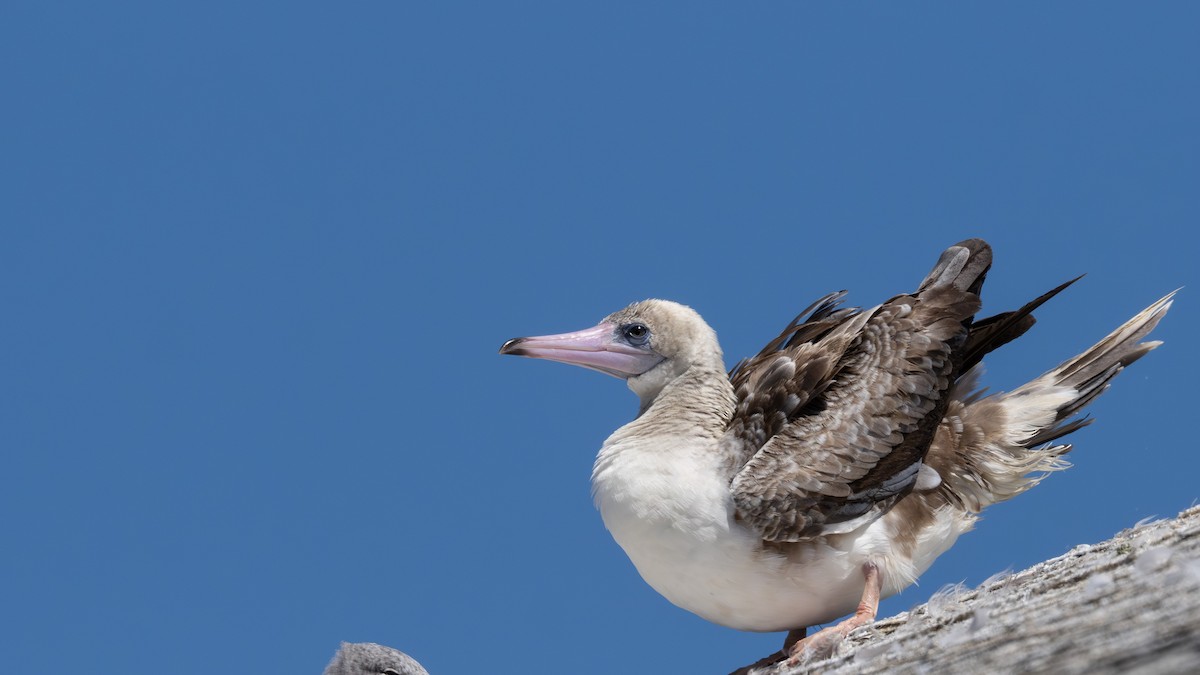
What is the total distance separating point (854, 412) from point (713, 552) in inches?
44.4

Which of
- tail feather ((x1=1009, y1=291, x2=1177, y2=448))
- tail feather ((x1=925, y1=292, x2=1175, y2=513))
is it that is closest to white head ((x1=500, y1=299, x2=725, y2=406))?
tail feather ((x1=925, y1=292, x2=1175, y2=513))

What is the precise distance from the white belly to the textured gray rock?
1.61 feet

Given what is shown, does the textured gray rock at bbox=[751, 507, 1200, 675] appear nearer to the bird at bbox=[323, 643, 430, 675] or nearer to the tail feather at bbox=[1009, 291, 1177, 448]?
the tail feather at bbox=[1009, 291, 1177, 448]

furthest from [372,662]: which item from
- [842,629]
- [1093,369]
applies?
[1093,369]

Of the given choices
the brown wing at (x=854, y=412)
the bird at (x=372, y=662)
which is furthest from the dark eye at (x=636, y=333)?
the bird at (x=372, y=662)

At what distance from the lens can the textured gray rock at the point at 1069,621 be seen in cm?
363

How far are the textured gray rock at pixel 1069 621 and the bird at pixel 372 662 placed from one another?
2.70 metres

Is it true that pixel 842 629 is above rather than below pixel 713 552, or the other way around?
below

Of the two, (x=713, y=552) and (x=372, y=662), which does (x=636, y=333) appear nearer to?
(x=713, y=552)

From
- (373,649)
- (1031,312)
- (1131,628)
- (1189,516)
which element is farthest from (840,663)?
(373,649)

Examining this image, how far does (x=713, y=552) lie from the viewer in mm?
6695

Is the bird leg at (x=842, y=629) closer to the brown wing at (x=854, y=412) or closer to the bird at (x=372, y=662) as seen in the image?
the brown wing at (x=854, y=412)

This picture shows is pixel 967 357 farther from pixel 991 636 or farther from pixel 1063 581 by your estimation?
pixel 991 636

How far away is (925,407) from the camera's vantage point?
7.13m
